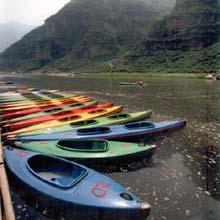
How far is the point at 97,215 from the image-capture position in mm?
8594

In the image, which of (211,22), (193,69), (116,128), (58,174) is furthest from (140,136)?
(211,22)

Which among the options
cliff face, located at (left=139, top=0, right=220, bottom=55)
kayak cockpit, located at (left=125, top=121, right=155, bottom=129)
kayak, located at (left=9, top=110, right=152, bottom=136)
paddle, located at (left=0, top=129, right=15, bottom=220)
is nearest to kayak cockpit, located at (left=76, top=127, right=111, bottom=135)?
kayak, located at (left=9, top=110, right=152, bottom=136)

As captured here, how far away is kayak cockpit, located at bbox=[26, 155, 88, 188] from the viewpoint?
10.5 m

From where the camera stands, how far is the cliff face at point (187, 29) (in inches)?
5743

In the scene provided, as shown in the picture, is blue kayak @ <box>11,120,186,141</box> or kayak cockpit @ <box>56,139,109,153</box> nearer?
kayak cockpit @ <box>56,139,109,153</box>

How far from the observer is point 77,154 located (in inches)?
490

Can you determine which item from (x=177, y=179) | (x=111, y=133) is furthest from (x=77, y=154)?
(x=177, y=179)

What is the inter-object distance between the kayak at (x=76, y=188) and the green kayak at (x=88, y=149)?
1.31m

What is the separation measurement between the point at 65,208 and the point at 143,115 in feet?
45.6

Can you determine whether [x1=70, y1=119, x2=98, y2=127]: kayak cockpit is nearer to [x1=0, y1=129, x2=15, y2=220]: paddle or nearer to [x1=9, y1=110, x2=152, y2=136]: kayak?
[x1=9, y1=110, x2=152, y2=136]: kayak

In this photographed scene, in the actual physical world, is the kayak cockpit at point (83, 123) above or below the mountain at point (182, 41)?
below

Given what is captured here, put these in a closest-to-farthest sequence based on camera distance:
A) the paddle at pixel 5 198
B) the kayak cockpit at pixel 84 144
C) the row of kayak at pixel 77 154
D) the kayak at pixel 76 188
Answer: the paddle at pixel 5 198 < the kayak at pixel 76 188 < the row of kayak at pixel 77 154 < the kayak cockpit at pixel 84 144

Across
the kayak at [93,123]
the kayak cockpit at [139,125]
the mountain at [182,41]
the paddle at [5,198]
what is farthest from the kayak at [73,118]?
the mountain at [182,41]

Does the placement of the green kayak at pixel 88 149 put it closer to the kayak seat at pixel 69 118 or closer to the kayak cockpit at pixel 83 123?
the kayak cockpit at pixel 83 123
